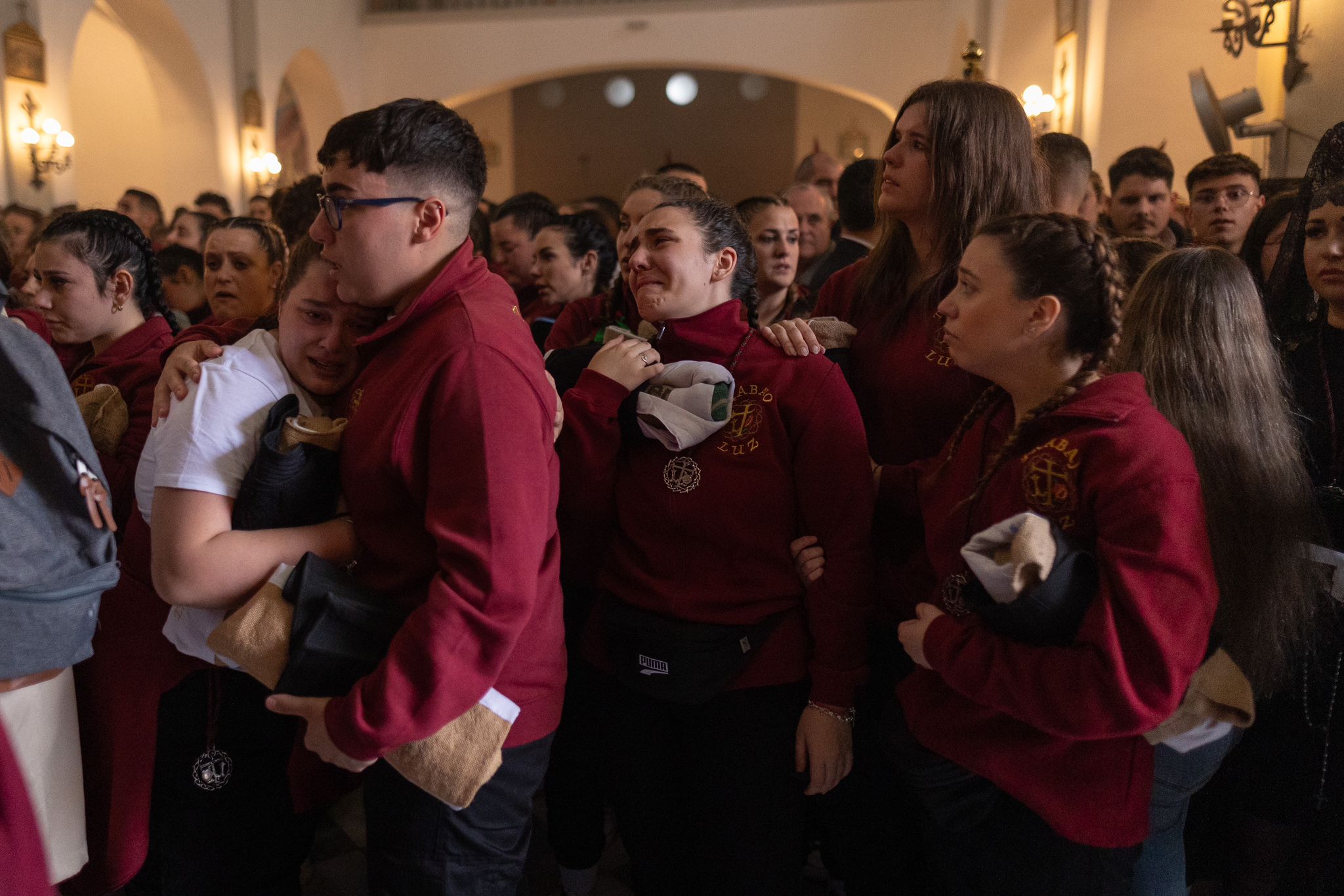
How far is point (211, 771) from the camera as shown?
2.08 meters

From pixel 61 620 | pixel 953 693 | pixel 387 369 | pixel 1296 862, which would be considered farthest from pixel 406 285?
pixel 1296 862

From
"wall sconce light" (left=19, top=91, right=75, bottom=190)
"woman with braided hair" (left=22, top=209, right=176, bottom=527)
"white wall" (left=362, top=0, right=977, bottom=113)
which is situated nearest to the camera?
"woman with braided hair" (left=22, top=209, right=176, bottom=527)

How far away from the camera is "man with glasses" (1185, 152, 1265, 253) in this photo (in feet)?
12.4

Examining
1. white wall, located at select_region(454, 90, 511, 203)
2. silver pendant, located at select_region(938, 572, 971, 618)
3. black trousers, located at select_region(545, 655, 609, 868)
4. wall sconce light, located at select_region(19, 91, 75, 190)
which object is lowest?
black trousers, located at select_region(545, 655, 609, 868)

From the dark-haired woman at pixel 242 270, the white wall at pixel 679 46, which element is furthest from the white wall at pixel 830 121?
the dark-haired woman at pixel 242 270

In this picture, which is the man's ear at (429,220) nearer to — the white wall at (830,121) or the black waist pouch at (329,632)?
the black waist pouch at (329,632)

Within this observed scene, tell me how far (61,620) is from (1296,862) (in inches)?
Answer: 86.9

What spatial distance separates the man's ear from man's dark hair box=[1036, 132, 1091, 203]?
7.74 ft

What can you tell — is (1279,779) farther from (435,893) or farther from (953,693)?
(435,893)

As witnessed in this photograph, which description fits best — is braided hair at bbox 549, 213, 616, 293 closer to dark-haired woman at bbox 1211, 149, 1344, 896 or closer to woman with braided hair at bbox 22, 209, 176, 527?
woman with braided hair at bbox 22, 209, 176, 527

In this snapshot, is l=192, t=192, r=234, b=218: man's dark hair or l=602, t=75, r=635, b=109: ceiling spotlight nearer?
l=192, t=192, r=234, b=218: man's dark hair

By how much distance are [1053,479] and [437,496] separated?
3.13 ft

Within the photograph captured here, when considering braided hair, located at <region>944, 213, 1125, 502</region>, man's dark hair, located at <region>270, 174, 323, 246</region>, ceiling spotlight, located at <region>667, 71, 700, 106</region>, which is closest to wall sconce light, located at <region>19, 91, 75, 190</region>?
man's dark hair, located at <region>270, 174, 323, 246</region>

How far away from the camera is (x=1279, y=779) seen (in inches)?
80.4
